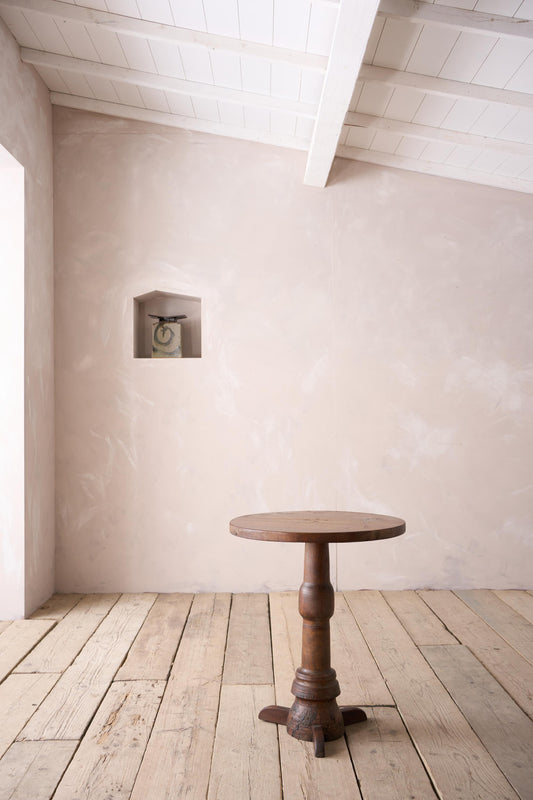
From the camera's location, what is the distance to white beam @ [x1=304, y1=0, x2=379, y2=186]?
7.97 feet

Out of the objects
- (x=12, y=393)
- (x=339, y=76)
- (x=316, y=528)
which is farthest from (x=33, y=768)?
(x=339, y=76)

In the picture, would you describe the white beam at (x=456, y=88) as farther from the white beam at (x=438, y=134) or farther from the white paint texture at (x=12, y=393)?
the white paint texture at (x=12, y=393)

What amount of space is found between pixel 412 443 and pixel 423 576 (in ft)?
2.72

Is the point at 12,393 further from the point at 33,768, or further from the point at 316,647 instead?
the point at 316,647

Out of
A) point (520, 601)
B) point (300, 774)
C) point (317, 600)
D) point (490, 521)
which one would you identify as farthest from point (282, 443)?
point (300, 774)

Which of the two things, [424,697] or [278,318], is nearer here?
[424,697]

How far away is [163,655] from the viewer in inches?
115

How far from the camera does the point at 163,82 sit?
3.62 metres

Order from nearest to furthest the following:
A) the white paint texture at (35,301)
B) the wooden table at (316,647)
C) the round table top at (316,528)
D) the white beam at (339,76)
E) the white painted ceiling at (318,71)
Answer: the round table top at (316,528)
the wooden table at (316,647)
the white beam at (339,76)
the white painted ceiling at (318,71)
the white paint texture at (35,301)

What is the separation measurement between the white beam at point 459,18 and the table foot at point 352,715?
2633 millimetres

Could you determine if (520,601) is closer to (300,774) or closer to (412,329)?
(412,329)

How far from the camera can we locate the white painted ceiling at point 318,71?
8.91 ft

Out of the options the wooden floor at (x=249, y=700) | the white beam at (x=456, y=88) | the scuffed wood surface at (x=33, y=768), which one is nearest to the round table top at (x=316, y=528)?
the wooden floor at (x=249, y=700)

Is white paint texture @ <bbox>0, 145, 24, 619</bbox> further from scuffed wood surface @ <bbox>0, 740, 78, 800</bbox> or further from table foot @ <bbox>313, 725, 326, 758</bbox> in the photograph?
table foot @ <bbox>313, 725, 326, 758</bbox>
